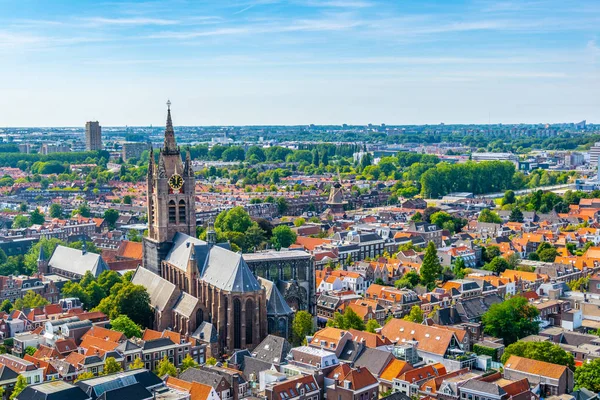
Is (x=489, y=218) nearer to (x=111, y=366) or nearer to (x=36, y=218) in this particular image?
(x=36, y=218)

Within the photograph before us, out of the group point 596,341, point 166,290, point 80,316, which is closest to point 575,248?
point 596,341

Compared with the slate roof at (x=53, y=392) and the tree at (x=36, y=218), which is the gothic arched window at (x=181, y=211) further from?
the tree at (x=36, y=218)

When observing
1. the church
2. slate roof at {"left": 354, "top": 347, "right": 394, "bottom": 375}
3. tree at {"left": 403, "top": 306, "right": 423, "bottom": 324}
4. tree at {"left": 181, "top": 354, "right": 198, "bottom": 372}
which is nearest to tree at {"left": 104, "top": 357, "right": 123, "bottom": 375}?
tree at {"left": 181, "top": 354, "right": 198, "bottom": 372}

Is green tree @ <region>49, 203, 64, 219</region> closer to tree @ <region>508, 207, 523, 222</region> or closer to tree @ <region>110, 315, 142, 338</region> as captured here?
tree @ <region>508, 207, 523, 222</region>

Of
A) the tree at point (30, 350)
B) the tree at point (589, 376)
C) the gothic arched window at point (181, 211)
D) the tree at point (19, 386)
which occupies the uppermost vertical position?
the gothic arched window at point (181, 211)

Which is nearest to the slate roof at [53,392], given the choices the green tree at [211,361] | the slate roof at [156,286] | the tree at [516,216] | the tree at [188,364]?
the tree at [188,364]
